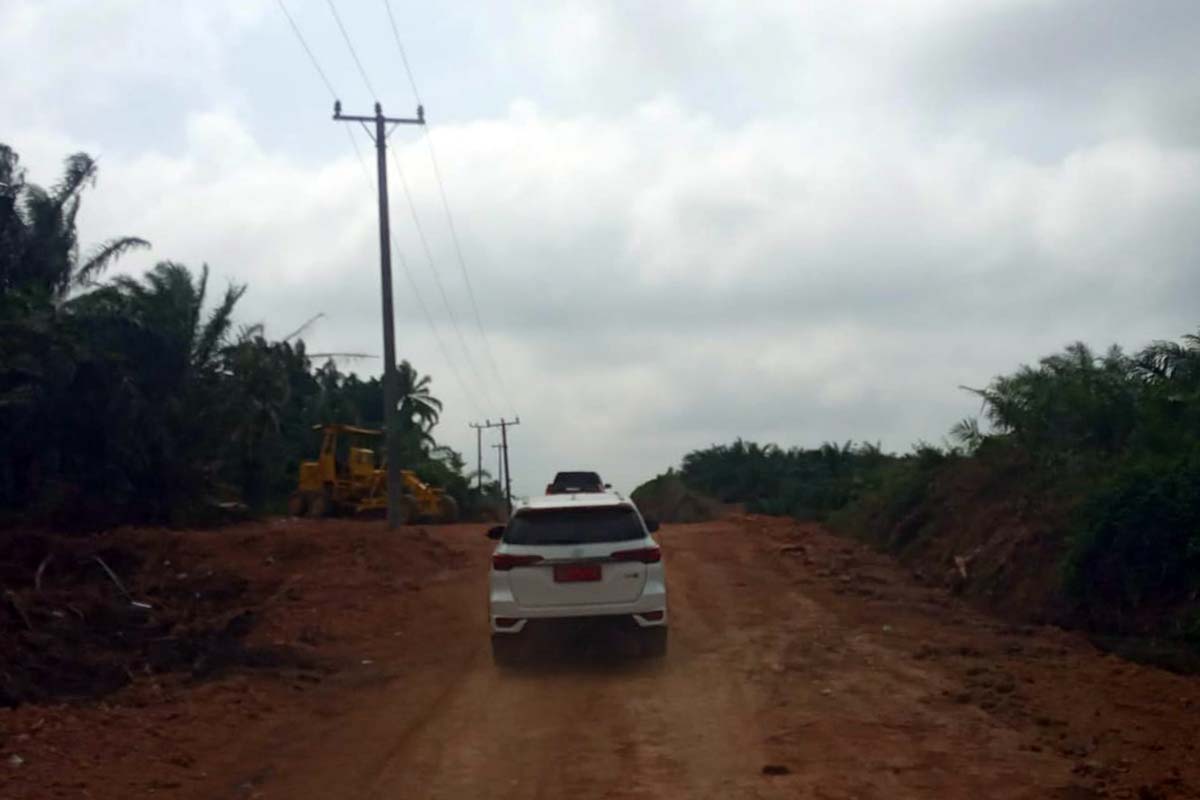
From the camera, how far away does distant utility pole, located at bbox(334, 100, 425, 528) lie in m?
28.7

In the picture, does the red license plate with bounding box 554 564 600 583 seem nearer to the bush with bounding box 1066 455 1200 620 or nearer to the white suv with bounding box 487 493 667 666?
the white suv with bounding box 487 493 667 666

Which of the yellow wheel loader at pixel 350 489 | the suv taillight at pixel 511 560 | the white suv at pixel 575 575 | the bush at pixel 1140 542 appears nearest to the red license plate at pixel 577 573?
the white suv at pixel 575 575

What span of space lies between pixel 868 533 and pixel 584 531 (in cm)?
1589

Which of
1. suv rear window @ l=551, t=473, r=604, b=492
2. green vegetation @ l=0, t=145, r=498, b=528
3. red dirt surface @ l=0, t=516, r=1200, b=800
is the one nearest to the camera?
red dirt surface @ l=0, t=516, r=1200, b=800

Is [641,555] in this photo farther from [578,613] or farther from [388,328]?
[388,328]

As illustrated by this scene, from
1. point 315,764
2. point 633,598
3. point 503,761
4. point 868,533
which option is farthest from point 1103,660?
point 868,533

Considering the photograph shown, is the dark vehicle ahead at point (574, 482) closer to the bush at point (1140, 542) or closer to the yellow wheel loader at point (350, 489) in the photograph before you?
the yellow wheel loader at point (350, 489)

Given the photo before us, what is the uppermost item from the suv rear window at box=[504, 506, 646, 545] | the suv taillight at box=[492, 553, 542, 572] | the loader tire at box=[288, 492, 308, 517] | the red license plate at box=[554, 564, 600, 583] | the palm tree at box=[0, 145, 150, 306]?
the palm tree at box=[0, 145, 150, 306]

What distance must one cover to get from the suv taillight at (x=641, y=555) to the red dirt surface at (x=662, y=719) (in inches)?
42.5

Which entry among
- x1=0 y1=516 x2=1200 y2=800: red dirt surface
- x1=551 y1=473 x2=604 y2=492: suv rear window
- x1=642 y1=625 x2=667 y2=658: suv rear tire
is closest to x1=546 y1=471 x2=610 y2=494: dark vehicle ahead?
x1=551 y1=473 x2=604 y2=492: suv rear window

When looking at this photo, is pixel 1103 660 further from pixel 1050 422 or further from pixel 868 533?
pixel 868 533

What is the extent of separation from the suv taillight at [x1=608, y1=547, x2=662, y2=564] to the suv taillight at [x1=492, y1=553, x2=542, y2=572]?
82 centimetres

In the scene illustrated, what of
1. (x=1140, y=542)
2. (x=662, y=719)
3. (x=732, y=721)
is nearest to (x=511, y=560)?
(x=662, y=719)

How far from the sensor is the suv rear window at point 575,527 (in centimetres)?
1382
